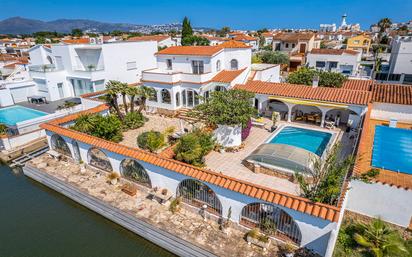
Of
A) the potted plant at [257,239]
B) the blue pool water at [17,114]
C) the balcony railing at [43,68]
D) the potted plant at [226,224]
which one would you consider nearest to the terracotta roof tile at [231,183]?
the potted plant at [226,224]

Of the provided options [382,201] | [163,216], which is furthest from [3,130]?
[382,201]

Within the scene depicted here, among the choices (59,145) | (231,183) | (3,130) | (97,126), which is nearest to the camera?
(231,183)

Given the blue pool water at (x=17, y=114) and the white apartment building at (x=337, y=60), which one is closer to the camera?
the blue pool water at (x=17, y=114)

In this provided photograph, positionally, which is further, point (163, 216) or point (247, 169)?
A: point (247, 169)

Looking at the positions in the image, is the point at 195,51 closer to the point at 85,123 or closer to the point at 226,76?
the point at 226,76

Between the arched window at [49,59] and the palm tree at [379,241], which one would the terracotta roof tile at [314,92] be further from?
the arched window at [49,59]

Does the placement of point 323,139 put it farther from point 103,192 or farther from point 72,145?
point 72,145

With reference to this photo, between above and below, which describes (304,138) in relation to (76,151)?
below

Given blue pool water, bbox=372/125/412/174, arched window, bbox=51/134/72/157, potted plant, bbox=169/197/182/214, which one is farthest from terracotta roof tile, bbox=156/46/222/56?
potted plant, bbox=169/197/182/214
